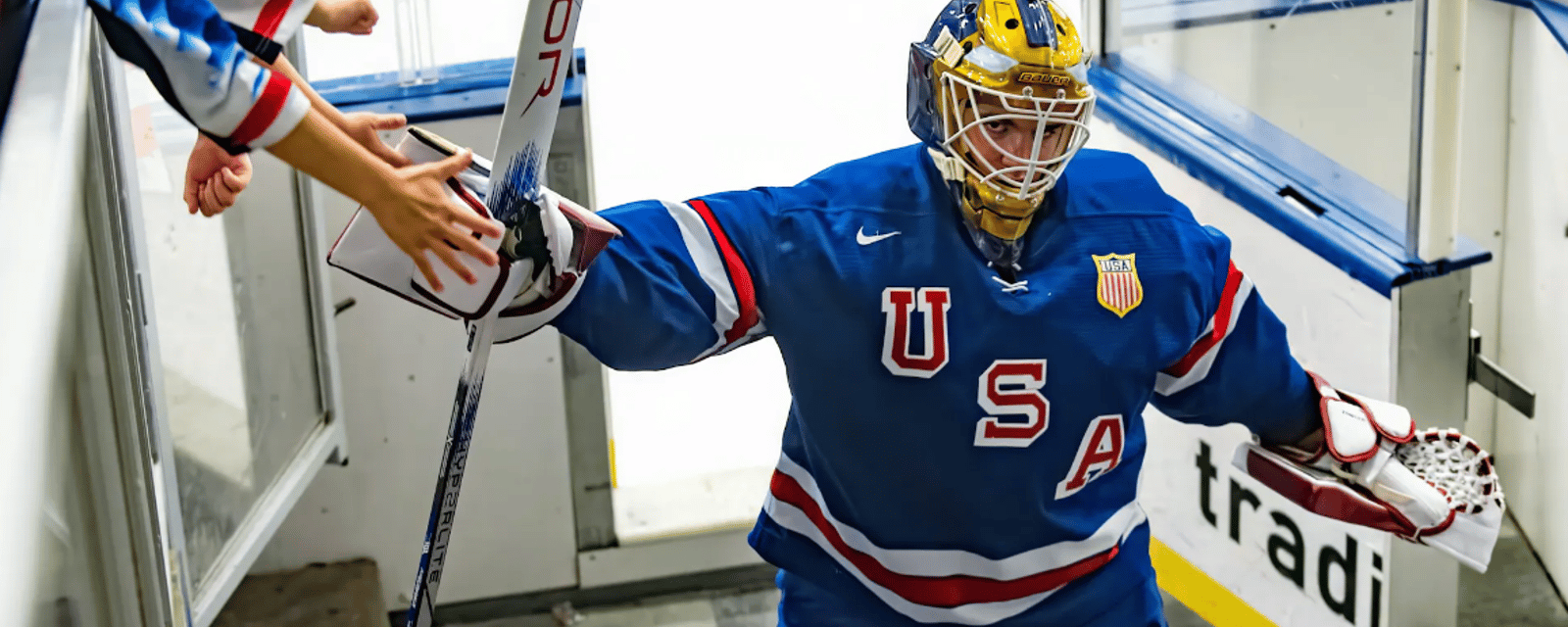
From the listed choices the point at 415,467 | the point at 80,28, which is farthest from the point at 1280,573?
the point at 80,28

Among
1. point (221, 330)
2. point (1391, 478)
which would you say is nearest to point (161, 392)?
point (221, 330)

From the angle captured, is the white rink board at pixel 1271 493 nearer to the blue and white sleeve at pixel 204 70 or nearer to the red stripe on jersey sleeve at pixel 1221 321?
the red stripe on jersey sleeve at pixel 1221 321

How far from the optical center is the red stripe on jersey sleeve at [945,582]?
1806mm

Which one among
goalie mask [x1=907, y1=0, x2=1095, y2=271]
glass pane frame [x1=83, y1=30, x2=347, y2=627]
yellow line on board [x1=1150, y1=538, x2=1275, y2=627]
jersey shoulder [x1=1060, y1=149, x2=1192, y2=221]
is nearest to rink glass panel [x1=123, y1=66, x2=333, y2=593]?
glass pane frame [x1=83, y1=30, x2=347, y2=627]

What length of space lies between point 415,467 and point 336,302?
1.23 feet

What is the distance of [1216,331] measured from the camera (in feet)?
6.12

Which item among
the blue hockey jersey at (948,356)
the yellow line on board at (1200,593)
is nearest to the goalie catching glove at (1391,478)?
the blue hockey jersey at (948,356)

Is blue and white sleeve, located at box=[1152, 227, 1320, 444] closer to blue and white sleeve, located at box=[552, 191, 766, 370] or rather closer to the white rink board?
the white rink board

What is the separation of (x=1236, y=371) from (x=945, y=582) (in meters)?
0.45

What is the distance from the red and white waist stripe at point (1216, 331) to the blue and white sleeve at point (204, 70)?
114 cm

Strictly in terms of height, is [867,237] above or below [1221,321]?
above

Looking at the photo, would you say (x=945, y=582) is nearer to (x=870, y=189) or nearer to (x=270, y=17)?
(x=870, y=189)

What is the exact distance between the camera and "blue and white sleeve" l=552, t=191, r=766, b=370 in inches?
59.1

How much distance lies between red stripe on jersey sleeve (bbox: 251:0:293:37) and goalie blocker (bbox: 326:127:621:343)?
15 cm
